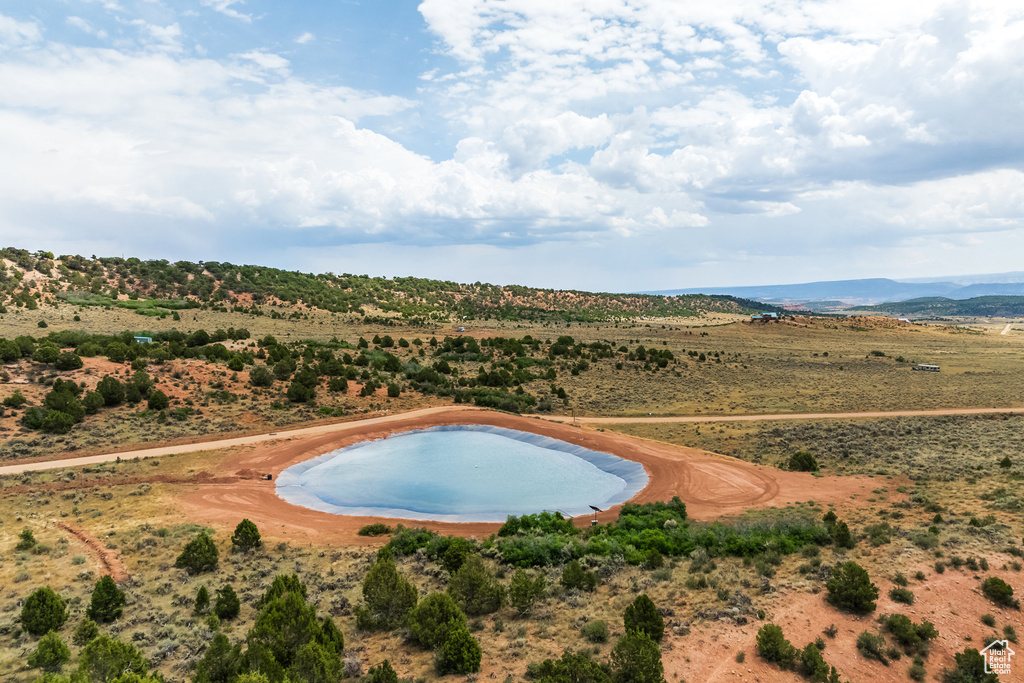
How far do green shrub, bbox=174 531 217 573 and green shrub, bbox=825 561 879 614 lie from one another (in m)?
15.8

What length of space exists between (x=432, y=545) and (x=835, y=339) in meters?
85.7

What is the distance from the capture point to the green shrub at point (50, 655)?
9.70 m

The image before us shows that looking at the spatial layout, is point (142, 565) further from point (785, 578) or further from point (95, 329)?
point (95, 329)

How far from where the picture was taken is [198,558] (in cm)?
1474

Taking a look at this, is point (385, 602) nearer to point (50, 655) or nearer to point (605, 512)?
point (50, 655)

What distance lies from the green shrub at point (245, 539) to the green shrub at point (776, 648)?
13.9 meters

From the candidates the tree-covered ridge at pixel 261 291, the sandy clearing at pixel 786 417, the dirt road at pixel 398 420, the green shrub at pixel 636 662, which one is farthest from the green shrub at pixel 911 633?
the tree-covered ridge at pixel 261 291

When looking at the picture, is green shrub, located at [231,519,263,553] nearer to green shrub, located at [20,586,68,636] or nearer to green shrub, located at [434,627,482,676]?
green shrub, located at [20,586,68,636]

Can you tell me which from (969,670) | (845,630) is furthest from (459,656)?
(969,670)

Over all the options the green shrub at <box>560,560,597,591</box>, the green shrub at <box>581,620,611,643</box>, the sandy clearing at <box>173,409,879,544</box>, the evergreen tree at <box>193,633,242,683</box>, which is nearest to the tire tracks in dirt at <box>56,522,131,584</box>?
the sandy clearing at <box>173,409,879,544</box>

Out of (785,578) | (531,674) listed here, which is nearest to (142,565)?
(531,674)

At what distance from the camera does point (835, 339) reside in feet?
272

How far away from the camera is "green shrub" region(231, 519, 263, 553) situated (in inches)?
631

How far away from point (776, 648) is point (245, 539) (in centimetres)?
1440
